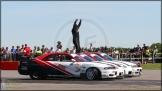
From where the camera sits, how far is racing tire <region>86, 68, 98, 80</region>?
20.4 metres

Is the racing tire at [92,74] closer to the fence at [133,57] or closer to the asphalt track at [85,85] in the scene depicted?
→ the asphalt track at [85,85]

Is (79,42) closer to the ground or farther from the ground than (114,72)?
farther from the ground

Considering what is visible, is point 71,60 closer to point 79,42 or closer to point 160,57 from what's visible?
point 79,42

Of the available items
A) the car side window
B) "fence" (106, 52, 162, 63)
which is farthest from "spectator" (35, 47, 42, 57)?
the car side window

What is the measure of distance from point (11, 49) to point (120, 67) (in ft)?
42.1

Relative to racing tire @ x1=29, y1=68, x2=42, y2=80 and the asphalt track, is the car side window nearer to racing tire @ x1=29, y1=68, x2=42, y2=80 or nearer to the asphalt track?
racing tire @ x1=29, y1=68, x2=42, y2=80

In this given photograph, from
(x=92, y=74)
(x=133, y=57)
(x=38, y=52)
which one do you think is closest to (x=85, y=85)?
(x=92, y=74)

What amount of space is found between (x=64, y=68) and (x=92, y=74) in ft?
4.51

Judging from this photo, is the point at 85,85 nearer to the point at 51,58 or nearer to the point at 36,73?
the point at 51,58

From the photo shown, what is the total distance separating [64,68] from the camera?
20953mm

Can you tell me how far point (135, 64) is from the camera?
2311cm

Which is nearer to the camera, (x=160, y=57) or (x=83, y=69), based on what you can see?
(x=83, y=69)

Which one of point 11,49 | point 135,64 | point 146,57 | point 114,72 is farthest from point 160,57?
point 114,72

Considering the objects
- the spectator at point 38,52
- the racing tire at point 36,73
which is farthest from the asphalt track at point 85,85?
the spectator at point 38,52
